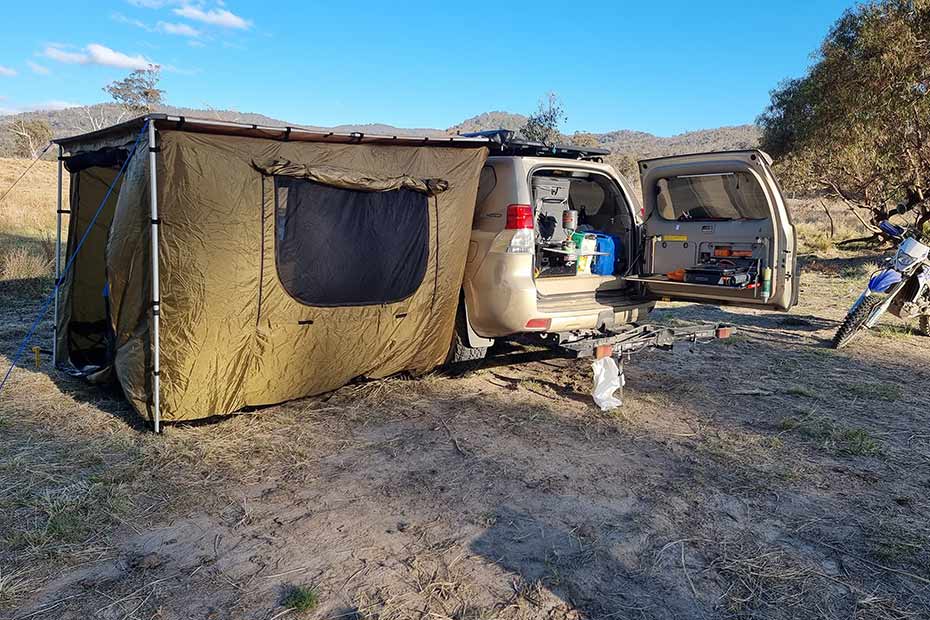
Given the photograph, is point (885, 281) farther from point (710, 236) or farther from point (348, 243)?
point (348, 243)

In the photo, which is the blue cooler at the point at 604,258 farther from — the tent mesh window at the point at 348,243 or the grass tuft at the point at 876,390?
the grass tuft at the point at 876,390

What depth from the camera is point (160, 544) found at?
321 cm

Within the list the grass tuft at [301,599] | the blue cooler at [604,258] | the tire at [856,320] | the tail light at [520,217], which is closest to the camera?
the grass tuft at [301,599]

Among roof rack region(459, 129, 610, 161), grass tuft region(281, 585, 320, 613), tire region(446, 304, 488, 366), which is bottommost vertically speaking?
grass tuft region(281, 585, 320, 613)

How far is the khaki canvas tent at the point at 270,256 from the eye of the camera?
4.41 meters

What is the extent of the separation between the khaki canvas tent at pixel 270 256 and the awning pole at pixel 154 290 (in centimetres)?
1

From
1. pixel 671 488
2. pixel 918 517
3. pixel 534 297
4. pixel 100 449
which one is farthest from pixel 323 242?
pixel 918 517

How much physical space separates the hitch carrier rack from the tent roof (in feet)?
6.27

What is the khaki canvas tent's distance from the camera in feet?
14.5

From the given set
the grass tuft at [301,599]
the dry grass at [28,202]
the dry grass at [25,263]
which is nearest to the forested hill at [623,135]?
the dry grass at [28,202]

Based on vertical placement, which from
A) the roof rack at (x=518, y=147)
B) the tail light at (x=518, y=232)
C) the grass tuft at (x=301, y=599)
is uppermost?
the roof rack at (x=518, y=147)

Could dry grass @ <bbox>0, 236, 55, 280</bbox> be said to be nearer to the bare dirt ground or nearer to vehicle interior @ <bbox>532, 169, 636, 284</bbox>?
the bare dirt ground

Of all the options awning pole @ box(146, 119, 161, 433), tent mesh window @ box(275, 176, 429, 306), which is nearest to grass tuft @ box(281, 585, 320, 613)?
awning pole @ box(146, 119, 161, 433)

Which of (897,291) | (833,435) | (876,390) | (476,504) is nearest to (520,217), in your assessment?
(476,504)
